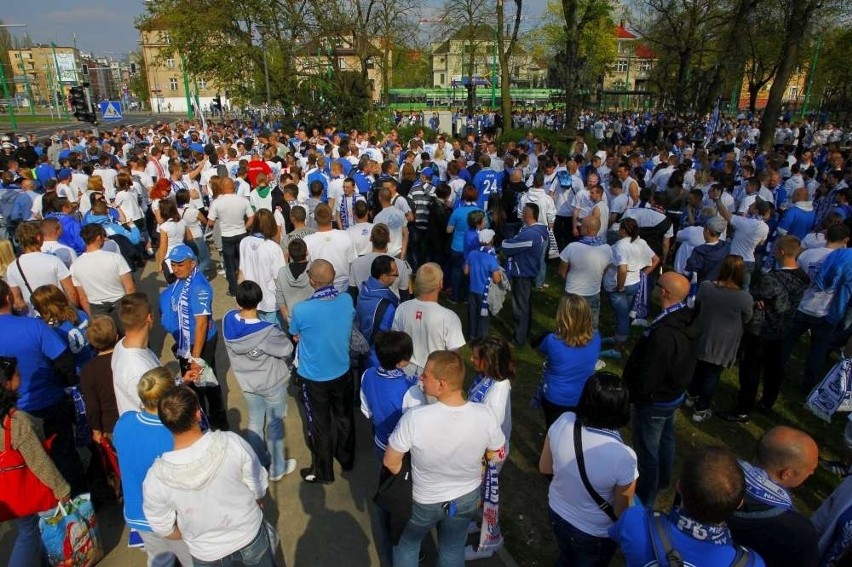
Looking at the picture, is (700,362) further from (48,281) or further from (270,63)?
(270,63)

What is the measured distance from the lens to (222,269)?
1026cm

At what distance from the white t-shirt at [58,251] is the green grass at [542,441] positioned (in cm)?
479

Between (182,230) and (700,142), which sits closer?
(182,230)

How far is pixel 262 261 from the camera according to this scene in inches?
236

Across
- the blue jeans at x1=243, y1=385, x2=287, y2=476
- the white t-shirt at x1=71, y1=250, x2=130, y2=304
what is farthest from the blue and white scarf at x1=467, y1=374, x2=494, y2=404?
the white t-shirt at x1=71, y1=250, x2=130, y2=304

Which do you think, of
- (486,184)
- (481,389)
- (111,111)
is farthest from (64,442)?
(111,111)

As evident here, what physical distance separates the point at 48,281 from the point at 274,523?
3.29 metres

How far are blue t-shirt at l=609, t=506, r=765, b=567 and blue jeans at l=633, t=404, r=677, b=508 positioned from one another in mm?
1918

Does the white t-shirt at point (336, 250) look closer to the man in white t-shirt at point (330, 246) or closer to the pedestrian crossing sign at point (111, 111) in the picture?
the man in white t-shirt at point (330, 246)

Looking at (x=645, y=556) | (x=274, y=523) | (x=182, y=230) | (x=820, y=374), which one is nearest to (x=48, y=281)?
(x=182, y=230)

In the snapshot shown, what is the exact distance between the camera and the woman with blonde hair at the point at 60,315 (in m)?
4.23

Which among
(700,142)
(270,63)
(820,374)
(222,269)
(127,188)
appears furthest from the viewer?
(270,63)

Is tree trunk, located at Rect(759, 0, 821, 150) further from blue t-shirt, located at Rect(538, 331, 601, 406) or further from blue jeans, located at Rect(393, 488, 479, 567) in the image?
blue jeans, located at Rect(393, 488, 479, 567)

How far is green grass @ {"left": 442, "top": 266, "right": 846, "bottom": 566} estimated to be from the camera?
4.14 meters
